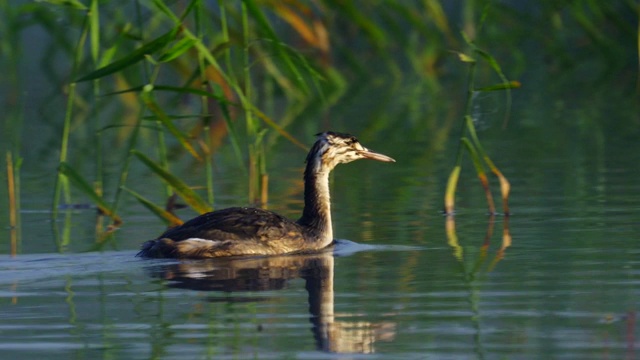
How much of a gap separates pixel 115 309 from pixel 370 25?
9.20 meters

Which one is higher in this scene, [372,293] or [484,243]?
[484,243]

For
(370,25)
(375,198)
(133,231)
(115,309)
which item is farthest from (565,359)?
(370,25)

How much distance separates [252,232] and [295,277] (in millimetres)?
987

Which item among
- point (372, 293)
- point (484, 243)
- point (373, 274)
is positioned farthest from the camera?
point (484, 243)

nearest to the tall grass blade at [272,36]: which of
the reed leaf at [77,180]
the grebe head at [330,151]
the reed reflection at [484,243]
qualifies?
the grebe head at [330,151]

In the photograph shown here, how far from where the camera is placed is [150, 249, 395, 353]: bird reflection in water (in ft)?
22.7

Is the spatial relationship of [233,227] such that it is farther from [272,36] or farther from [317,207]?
[272,36]

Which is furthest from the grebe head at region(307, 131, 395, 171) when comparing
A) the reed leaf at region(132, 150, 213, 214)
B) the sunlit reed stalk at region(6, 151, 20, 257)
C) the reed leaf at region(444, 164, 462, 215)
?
the sunlit reed stalk at region(6, 151, 20, 257)

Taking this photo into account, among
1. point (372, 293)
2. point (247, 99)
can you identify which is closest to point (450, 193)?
point (247, 99)

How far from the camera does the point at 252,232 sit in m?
9.96

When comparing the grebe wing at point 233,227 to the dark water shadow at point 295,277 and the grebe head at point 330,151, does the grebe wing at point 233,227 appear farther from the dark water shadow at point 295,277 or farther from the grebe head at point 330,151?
the grebe head at point 330,151

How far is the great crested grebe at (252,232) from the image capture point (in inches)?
384

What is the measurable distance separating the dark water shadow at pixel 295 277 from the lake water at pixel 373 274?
0.01m

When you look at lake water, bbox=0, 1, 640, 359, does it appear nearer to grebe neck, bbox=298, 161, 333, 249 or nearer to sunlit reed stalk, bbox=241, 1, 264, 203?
grebe neck, bbox=298, 161, 333, 249
